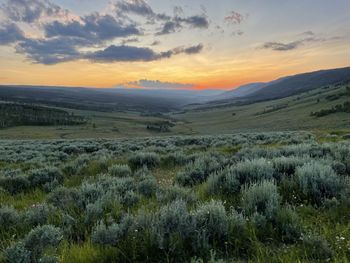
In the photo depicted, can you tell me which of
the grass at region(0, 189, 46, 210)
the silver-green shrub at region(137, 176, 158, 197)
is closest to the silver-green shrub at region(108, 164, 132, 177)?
the grass at region(0, 189, 46, 210)

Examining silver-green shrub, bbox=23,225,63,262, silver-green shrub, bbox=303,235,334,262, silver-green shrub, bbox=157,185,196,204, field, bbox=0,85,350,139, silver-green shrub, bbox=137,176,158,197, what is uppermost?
silver-green shrub, bbox=303,235,334,262

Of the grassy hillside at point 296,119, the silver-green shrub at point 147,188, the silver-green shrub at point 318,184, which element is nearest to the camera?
the silver-green shrub at point 318,184

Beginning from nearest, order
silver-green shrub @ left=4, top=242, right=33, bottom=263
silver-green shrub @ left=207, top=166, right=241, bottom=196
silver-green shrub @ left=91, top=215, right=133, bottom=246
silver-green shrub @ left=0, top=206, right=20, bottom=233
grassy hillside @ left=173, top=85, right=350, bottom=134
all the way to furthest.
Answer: silver-green shrub @ left=4, top=242, right=33, bottom=263 < silver-green shrub @ left=91, top=215, right=133, bottom=246 < silver-green shrub @ left=0, top=206, right=20, bottom=233 < silver-green shrub @ left=207, top=166, right=241, bottom=196 < grassy hillside @ left=173, top=85, right=350, bottom=134

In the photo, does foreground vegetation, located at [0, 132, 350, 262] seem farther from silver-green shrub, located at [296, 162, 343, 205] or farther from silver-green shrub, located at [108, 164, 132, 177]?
silver-green shrub, located at [108, 164, 132, 177]

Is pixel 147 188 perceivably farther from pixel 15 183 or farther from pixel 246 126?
pixel 246 126

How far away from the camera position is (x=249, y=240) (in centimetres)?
353

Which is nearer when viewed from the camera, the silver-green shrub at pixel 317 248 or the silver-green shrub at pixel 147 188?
the silver-green shrub at pixel 317 248

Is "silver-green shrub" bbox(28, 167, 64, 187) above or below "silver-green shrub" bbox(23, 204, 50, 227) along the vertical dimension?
below

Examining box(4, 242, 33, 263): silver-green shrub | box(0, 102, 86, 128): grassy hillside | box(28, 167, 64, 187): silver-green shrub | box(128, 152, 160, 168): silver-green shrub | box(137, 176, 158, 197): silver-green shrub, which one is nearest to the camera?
box(4, 242, 33, 263): silver-green shrub

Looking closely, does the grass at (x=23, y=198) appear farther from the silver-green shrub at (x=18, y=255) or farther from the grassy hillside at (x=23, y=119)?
the grassy hillside at (x=23, y=119)

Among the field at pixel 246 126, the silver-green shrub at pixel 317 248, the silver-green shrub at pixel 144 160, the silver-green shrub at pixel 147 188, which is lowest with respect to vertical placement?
the field at pixel 246 126

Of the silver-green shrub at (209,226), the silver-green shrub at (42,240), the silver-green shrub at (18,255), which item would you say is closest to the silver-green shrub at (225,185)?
the silver-green shrub at (209,226)

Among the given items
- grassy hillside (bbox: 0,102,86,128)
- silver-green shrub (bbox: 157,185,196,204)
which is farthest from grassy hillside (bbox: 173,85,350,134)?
grassy hillside (bbox: 0,102,86,128)

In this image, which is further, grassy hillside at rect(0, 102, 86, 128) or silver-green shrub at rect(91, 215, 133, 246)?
grassy hillside at rect(0, 102, 86, 128)
